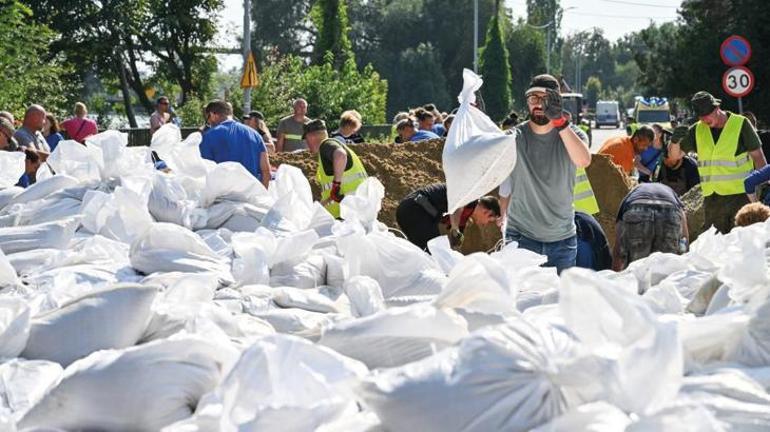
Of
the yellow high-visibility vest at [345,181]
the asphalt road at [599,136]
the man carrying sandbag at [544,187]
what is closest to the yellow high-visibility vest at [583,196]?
the yellow high-visibility vest at [345,181]

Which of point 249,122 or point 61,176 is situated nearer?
point 61,176

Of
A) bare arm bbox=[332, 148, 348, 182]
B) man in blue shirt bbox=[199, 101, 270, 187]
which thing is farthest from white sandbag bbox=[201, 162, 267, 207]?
man in blue shirt bbox=[199, 101, 270, 187]

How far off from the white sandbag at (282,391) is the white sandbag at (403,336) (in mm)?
208

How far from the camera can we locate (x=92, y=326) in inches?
139

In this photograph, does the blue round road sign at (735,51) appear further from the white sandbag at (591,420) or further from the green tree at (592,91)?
the green tree at (592,91)

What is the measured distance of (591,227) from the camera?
6699 mm

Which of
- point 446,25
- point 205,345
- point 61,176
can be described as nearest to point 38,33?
point 61,176

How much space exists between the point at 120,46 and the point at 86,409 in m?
29.7

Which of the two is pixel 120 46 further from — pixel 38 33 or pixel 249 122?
pixel 249 122

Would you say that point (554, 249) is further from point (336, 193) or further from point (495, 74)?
point (495, 74)

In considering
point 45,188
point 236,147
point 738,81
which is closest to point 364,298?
point 45,188

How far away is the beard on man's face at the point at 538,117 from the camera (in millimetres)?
5672

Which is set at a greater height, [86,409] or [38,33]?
[38,33]

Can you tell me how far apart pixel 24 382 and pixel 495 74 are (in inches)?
2113
